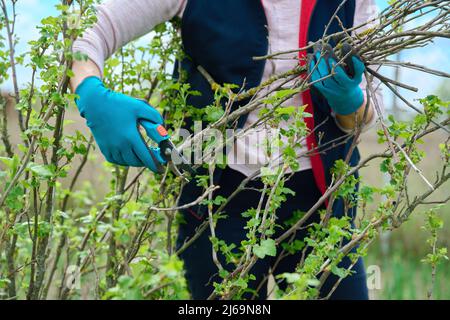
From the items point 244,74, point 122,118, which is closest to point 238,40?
point 244,74

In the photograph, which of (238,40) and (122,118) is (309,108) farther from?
(122,118)

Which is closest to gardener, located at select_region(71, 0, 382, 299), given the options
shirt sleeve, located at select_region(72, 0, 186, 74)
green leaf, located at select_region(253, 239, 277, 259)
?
shirt sleeve, located at select_region(72, 0, 186, 74)

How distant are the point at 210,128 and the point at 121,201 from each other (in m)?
0.53

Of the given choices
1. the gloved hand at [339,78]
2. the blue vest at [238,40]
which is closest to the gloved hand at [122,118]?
the blue vest at [238,40]

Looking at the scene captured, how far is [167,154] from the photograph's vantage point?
1.55 metres

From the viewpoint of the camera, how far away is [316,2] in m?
1.91

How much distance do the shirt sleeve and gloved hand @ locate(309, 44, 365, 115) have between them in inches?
18.1

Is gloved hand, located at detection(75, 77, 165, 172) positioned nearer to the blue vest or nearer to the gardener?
the gardener

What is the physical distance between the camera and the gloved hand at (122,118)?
63.4 inches

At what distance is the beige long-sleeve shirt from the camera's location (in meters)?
1.77

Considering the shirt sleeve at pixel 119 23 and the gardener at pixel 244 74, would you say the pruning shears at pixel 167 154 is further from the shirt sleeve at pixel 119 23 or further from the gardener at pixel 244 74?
the shirt sleeve at pixel 119 23

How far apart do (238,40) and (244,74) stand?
0.32ft

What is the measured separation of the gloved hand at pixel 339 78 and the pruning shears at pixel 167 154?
0.37 meters
